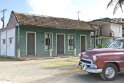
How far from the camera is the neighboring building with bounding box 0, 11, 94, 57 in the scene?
83.7ft

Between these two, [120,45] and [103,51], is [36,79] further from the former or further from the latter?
[120,45]

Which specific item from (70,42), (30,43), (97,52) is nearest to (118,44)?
(97,52)

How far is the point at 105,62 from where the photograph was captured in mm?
10750

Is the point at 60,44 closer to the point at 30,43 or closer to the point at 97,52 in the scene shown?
the point at 30,43

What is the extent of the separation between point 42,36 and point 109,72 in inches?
665

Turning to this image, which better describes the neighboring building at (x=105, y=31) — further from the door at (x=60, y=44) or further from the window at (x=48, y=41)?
the window at (x=48, y=41)

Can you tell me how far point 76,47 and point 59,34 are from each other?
3186mm

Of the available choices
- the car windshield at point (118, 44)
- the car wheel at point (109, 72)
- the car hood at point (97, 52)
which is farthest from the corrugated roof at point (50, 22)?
the car wheel at point (109, 72)

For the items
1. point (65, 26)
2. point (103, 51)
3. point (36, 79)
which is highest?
point (65, 26)

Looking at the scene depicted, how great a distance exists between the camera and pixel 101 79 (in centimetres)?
1108

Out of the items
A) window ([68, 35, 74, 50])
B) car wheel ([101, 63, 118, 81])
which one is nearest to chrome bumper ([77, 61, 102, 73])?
car wheel ([101, 63, 118, 81])

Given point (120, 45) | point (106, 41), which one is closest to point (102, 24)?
point (106, 41)

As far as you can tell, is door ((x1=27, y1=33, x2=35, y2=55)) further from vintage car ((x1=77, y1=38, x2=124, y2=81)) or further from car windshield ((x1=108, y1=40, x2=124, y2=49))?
vintage car ((x1=77, y1=38, x2=124, y2=81))

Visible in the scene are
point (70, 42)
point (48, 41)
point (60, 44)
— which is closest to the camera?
point (48, 41)
